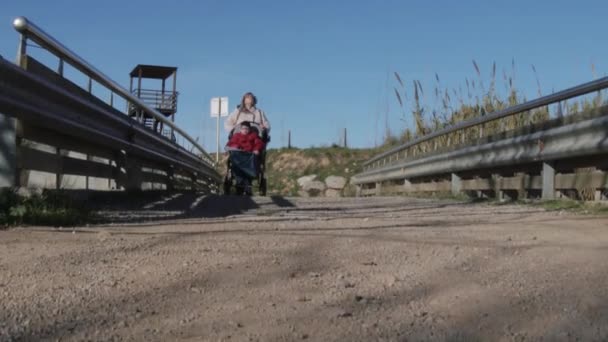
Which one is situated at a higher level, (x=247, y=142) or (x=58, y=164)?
(x=247, y=142)

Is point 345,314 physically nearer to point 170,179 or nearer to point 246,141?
point 170,179

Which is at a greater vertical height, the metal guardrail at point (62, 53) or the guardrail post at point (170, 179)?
the metal guardrail at point (62, 53)

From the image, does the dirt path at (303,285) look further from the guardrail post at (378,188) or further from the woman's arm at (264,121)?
the guardrail post at (378,188)

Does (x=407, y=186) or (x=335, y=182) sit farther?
(x=335, y=182)

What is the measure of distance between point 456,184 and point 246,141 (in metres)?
4.10

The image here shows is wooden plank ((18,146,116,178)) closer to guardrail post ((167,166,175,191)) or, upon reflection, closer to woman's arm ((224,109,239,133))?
guardrail post ((167,166,175,191))

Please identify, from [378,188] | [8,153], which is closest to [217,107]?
[378,188]

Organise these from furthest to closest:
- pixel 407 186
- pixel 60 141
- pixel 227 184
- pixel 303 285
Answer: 1. pixel 407 186
2. pixel 227 184
3. pixel 60 141
4. pixel 303 285

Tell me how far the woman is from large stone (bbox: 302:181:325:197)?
11764 mm

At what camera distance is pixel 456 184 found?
10703mm

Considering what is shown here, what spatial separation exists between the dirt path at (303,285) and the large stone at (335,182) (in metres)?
20.5

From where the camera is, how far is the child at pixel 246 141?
12883 millimetres

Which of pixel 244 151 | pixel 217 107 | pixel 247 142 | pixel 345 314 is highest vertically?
pixel 217 107

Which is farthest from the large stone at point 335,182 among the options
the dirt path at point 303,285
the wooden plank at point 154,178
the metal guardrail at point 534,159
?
the dirt path at point 303,285
